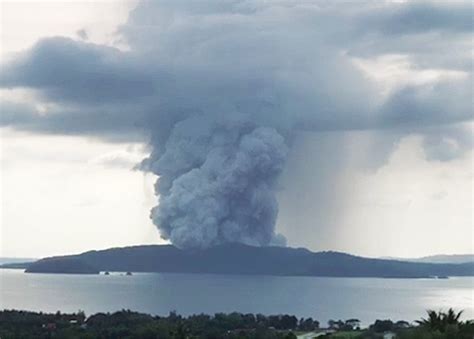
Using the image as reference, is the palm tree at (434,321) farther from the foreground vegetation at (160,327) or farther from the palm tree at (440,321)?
the foreground vegetation at (160,327)

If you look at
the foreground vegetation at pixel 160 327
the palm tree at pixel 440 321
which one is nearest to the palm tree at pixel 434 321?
the palm tree at pixel 440 321

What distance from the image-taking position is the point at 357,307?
6398 inches

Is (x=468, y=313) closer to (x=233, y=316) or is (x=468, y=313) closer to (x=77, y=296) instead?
(x=233, y=316)

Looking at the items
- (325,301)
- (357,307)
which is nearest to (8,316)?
(357,307)

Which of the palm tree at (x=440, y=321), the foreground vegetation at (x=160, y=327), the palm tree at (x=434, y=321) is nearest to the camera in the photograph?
the palm tree at (x=440, y=321)

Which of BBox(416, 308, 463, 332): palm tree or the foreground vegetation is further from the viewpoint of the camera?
the foreground vegetation

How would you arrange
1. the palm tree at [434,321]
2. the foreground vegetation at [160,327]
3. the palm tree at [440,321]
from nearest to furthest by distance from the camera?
the palm tree at [440,321] < the palm tree at [434,321] < the foreground vegetation at [160,327]

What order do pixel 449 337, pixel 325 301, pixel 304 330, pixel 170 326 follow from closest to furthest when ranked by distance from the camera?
pixel 449 337
pixel 170 326
pixel 304 330
pixel 325 301

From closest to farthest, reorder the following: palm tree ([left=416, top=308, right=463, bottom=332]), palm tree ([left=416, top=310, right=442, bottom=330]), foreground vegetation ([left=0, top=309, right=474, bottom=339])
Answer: palm tree ([left=416, top=308, right=463, bottom=332]) < palm tree ([left=416, top=310, right=442, bottom=330]) < foreground vegetation ([left=0, top=309, right=474, bottom=339])

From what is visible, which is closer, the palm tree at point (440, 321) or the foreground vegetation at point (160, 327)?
the palm tree at point (440, 321)

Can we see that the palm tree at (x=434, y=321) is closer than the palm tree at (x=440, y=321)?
No

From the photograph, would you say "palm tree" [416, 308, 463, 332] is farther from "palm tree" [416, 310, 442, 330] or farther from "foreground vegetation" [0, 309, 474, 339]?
"foreground vegetation" [0, 309, 474, 339]

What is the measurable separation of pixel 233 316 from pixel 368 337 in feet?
81.3

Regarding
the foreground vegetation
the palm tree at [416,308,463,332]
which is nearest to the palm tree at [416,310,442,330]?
the palm tree at [416,308,463,332]
